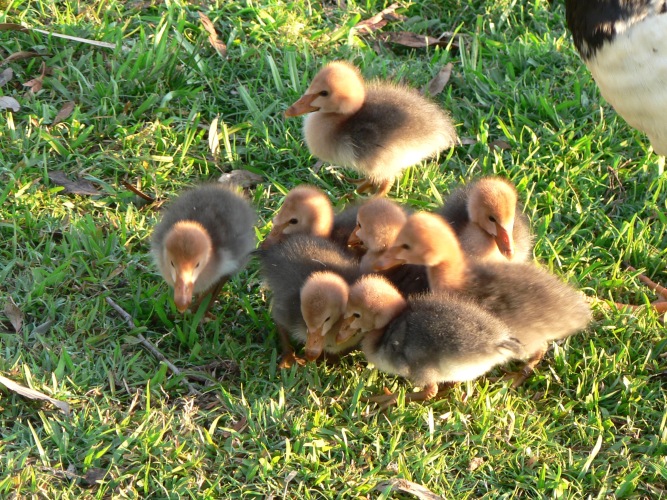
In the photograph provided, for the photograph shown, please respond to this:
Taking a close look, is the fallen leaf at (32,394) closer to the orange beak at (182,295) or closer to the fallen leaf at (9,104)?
the orange beak at (182,295)

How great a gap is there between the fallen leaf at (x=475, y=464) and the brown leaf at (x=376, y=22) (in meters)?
3.20

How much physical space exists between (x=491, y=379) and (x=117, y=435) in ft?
4.89

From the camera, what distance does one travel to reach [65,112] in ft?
17.7

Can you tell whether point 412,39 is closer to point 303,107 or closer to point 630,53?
point 303,107

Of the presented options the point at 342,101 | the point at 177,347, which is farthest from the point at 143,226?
the point at 342,101

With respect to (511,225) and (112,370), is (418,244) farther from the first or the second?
(112,370)

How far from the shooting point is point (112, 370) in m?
4.11

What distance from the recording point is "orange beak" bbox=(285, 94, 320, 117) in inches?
201

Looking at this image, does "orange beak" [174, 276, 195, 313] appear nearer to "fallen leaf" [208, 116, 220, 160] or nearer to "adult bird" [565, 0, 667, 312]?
"fallen leaf" [208, 116, 220, 160]

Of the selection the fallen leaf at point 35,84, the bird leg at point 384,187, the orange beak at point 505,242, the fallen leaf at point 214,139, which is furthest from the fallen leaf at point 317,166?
the fallen leaf at point 35,84

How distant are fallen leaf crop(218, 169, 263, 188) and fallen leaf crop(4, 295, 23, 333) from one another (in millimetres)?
1296

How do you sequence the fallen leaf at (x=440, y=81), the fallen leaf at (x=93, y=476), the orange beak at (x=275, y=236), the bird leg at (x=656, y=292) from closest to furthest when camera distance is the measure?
the fallen leaf at (x=93, y=476)
the orange beak at (x=275, y=236)
the bird leg at (x=656, y=292)
the fallen leaf at (x=440, y=81)

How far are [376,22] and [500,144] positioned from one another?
1294mm

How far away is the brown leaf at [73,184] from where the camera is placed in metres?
5.02
